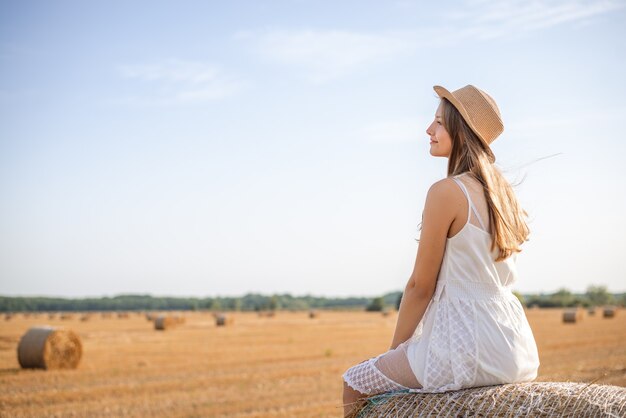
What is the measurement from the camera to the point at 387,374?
3.36 m

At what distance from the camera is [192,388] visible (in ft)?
41.2

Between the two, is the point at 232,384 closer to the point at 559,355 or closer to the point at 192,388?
the point at 192,388

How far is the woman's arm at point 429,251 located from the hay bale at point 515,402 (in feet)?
1.06

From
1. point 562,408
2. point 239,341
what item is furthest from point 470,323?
point 239,341

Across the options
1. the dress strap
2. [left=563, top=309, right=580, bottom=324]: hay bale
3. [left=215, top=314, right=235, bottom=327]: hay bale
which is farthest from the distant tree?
the dress strap

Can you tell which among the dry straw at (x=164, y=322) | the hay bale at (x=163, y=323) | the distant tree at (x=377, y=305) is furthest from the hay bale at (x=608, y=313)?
the distant tree at (x=377, y=305)

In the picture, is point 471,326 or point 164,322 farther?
point 164,322

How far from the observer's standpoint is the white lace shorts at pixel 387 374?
3311 millimetres

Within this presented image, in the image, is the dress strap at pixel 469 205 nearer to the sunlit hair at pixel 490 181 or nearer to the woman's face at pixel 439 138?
the sunlit hair at pixel 490 181

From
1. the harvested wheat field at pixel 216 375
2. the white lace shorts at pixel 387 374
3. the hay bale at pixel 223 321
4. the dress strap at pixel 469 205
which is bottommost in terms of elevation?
the harvested wheat field at pixel 216 375

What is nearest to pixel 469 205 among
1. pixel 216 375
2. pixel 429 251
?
pixel 429 251

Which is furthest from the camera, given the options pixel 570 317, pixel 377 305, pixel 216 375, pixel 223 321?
pixel 377 305

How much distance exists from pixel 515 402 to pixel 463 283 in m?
0.58

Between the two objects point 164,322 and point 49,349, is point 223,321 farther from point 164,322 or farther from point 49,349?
point 49,349
